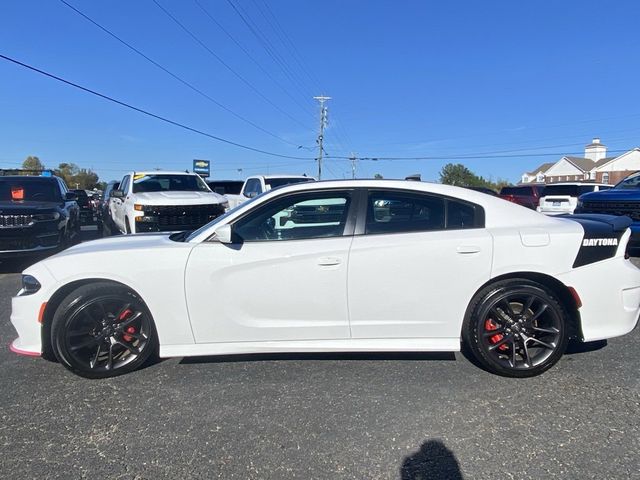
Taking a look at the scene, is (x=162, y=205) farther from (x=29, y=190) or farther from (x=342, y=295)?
(x=342, y=295)

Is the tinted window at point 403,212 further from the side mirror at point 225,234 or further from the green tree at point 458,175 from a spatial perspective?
the green tree at point 458,175

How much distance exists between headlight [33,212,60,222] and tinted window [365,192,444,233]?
680cm

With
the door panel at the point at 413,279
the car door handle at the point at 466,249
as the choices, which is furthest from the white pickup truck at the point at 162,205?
the car door handle at the point at 466,249

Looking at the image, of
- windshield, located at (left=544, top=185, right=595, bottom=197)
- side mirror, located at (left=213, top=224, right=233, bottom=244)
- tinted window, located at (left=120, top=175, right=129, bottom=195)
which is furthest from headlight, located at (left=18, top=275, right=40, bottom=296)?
windshield, located at (left=544, top=185, right=595, bottom=197)

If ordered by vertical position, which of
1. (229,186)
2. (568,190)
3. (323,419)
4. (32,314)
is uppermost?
(229,186)

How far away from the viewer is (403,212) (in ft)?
11.5

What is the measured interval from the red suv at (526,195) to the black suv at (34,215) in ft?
47.1

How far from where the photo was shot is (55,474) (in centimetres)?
233

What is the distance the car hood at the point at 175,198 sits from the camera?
29.1 ft

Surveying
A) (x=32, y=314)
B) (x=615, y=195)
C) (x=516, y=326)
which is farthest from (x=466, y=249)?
(x=615, y=195)

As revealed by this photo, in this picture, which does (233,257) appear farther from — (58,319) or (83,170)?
(83,170)

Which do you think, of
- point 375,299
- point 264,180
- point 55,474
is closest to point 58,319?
point 55,474

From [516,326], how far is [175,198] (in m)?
7.40

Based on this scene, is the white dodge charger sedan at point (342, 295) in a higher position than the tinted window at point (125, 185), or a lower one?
lower
